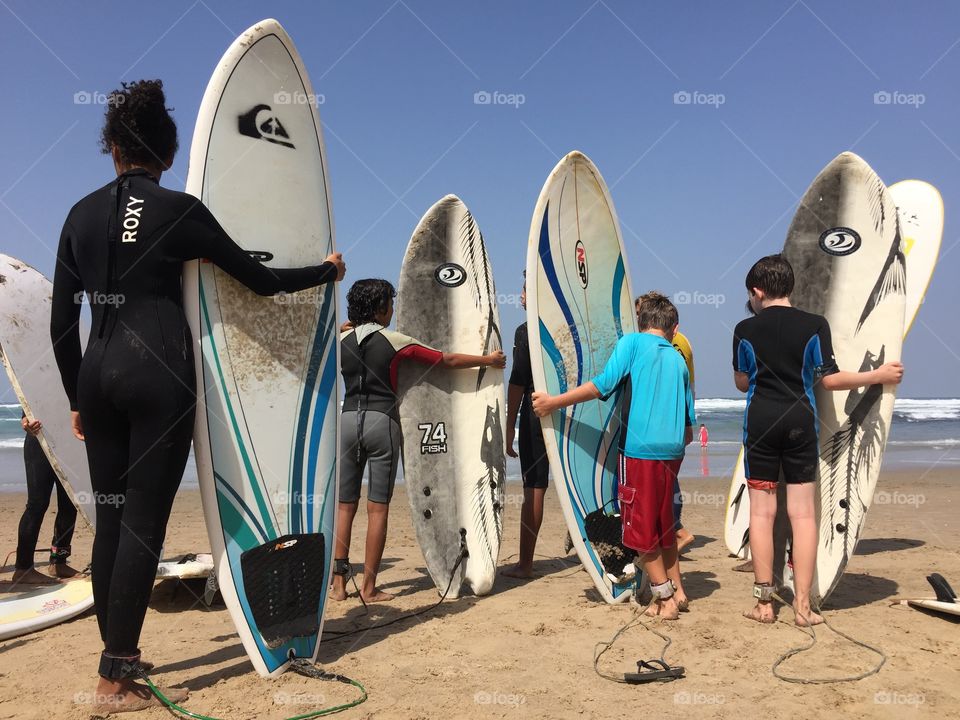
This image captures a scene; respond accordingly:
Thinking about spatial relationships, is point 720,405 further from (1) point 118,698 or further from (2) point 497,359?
(1) point 118,698

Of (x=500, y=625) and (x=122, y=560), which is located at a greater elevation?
(x=122, y=560)

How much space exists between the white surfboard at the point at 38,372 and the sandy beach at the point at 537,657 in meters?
0.81

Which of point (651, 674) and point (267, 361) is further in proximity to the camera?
point (267, 361)

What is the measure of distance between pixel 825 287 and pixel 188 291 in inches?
124

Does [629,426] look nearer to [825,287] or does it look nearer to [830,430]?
[830,430]

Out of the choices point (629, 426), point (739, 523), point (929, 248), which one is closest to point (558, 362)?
point (629, 426)

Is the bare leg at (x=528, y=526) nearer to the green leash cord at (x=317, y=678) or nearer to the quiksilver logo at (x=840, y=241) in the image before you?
the green leash cord at (x=317, y=678)

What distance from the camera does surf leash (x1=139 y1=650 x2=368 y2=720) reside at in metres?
2.31

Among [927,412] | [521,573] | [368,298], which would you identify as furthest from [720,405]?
[368,298]

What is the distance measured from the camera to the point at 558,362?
3877 mm

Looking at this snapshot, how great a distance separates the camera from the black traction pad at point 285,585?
106 inches

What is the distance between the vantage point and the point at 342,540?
3832mm

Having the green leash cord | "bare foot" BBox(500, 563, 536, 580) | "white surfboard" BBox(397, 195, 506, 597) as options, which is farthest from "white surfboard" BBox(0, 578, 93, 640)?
"bare foot" BBox(500, 563, 536, 580)

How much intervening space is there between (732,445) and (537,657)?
16.1m
